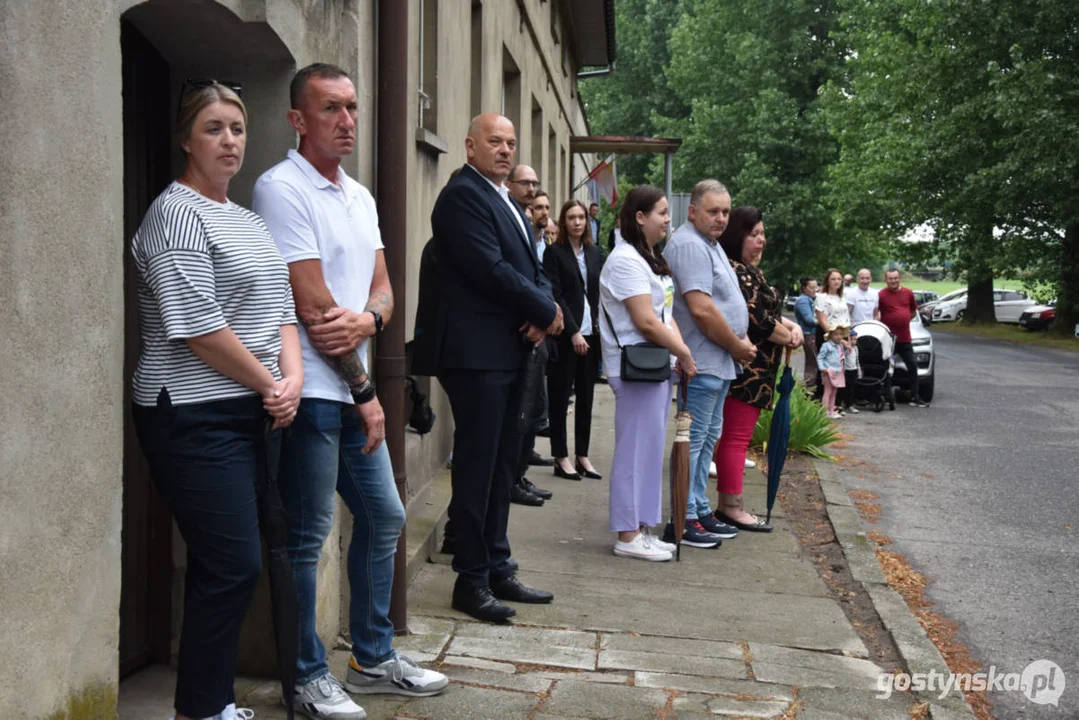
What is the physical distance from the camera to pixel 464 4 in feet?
29.9

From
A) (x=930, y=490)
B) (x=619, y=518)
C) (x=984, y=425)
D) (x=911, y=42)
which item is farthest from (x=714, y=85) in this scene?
(x=619, y=518)

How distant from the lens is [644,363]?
6277 millimetres

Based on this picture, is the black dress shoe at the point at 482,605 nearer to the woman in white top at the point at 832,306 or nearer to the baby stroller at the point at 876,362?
the woman in white top at the point at 832,306

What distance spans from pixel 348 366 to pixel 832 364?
11.7m

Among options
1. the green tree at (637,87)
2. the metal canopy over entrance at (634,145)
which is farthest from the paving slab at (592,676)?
the green tree at (637,87)

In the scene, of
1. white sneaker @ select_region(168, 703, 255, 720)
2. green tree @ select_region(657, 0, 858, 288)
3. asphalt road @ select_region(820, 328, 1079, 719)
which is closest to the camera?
white sneaker @ select_region(168, 703, 255, 720)

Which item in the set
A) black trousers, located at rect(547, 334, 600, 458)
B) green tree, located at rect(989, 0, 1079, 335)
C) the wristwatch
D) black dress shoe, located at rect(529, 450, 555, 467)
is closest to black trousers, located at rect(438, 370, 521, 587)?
the wristwatch

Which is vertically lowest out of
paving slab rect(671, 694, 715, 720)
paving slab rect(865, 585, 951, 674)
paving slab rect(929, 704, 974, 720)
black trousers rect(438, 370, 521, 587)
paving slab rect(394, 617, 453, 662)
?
paving slab rect(929, 704, 974, 720)

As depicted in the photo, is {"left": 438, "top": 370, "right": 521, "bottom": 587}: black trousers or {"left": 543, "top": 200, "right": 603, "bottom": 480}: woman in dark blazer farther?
{"left": 543, "top": 200, "right": 603, "bottom": 480}: woman in dark blazer

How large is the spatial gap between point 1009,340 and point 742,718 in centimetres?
3276

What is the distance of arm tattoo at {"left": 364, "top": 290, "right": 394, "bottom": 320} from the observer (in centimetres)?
398

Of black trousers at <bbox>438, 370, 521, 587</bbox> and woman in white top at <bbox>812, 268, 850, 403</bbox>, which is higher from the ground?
woman in white top at <bbox>812, 268, 850, 403</bbox>

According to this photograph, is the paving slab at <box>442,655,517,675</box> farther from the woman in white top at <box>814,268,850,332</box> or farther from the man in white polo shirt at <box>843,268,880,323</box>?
the man in white polo shirt at <box>843,268,880,323</box>

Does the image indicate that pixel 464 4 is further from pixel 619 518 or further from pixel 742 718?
pixel 742 718
